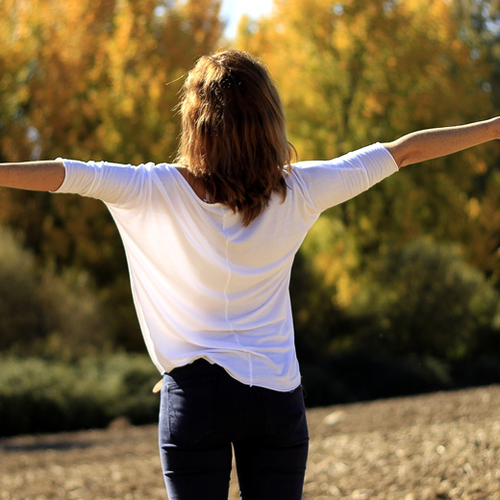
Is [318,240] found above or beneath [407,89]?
beneath

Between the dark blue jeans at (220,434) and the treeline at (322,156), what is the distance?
1006 cm

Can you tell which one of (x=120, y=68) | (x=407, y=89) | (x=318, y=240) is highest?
(x=120, y=68)

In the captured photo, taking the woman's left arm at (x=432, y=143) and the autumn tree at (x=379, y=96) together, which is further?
the autumn tree at (x=379, y=96)

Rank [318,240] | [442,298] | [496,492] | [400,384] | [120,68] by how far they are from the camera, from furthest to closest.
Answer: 1. [318,240]
2. [120,68]
3. [442,298]
4. [400,384]
5. [496,492]

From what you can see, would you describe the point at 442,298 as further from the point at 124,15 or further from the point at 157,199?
the point at 157,199

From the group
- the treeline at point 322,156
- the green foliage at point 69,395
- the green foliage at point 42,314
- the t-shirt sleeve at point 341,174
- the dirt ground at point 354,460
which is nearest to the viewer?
the t-shirt sleeve at point 341,174

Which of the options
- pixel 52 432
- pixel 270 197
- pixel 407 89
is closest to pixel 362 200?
pixel 407 89

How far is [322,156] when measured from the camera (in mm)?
18047

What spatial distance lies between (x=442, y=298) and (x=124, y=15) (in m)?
8.51

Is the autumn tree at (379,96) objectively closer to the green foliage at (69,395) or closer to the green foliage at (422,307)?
the green foliage at (422,307)

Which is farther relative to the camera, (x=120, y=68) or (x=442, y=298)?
(x=120, y=68)

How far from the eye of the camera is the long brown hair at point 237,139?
1.73 m

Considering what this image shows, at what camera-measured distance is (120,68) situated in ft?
50.5

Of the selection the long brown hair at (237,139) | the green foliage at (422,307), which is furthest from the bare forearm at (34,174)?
the green foliage at (422,307)
